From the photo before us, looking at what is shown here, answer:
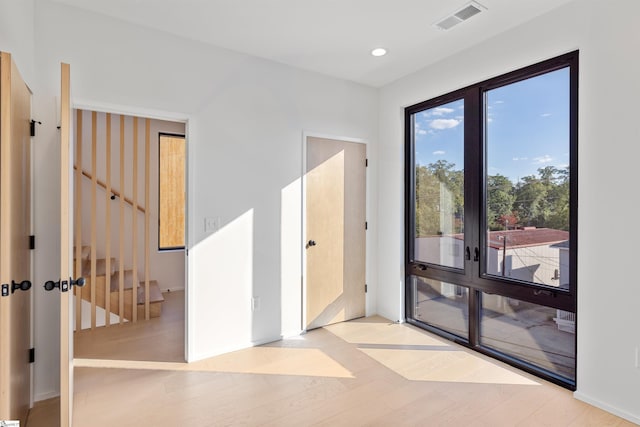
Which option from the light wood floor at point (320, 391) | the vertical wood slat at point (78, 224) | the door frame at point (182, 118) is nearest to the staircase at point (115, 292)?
the vertical wood slat at point (78, 224)

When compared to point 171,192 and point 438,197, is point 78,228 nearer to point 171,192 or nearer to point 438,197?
point 171,192

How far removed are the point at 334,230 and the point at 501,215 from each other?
1684 mm

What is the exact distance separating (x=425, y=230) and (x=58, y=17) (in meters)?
3.67

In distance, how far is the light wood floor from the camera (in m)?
2.18

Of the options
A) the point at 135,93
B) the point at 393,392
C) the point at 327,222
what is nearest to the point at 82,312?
the point at 135,93

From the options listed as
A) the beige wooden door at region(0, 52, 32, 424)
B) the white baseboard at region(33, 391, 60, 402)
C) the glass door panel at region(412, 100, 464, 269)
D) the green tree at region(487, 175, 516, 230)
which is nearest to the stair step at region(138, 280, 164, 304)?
the white baseboard at region(33, 391, 60, 402)

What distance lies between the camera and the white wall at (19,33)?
6.30ft

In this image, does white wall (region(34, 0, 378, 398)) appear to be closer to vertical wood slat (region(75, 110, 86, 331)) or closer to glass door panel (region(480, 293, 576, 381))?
vertical wood slat (region(75, 110, 86, 331))

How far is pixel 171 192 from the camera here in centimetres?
532

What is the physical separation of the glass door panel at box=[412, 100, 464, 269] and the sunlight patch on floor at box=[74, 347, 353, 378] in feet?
5.17

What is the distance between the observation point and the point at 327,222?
3816 millimetres

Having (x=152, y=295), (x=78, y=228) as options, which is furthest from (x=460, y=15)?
(x=152, y=295)

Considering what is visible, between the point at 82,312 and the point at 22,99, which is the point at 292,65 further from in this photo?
the point at 82,312

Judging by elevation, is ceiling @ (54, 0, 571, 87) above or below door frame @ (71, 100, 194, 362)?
above
